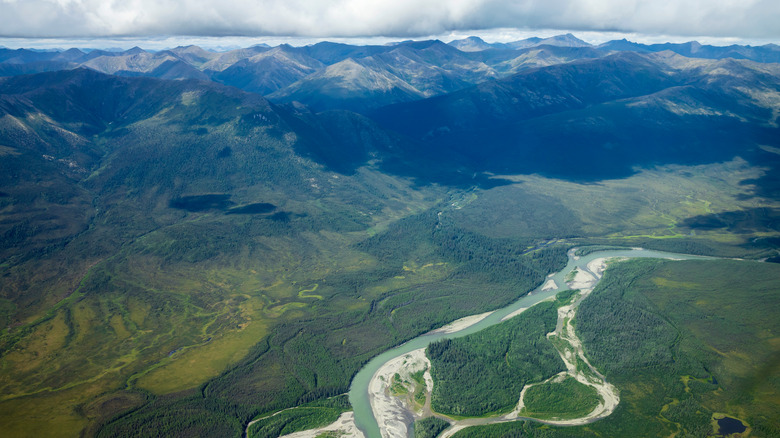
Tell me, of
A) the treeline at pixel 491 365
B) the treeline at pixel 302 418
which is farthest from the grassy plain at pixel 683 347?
the treeline at pixel 302 418

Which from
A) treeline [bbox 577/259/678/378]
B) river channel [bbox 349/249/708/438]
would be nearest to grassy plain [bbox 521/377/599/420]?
treeline [bbox 577/259/678/378]

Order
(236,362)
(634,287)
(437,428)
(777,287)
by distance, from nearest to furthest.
→ (437,428), (236,362), (777,287), (634,287)

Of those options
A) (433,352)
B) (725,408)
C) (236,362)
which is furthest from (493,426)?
(236,362)

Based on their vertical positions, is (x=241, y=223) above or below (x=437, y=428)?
above

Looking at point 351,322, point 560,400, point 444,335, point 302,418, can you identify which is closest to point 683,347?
point 560,400

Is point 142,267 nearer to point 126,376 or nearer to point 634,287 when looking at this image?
point 126,376

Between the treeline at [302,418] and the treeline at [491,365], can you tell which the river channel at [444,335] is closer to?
the treeline at [302,418]
